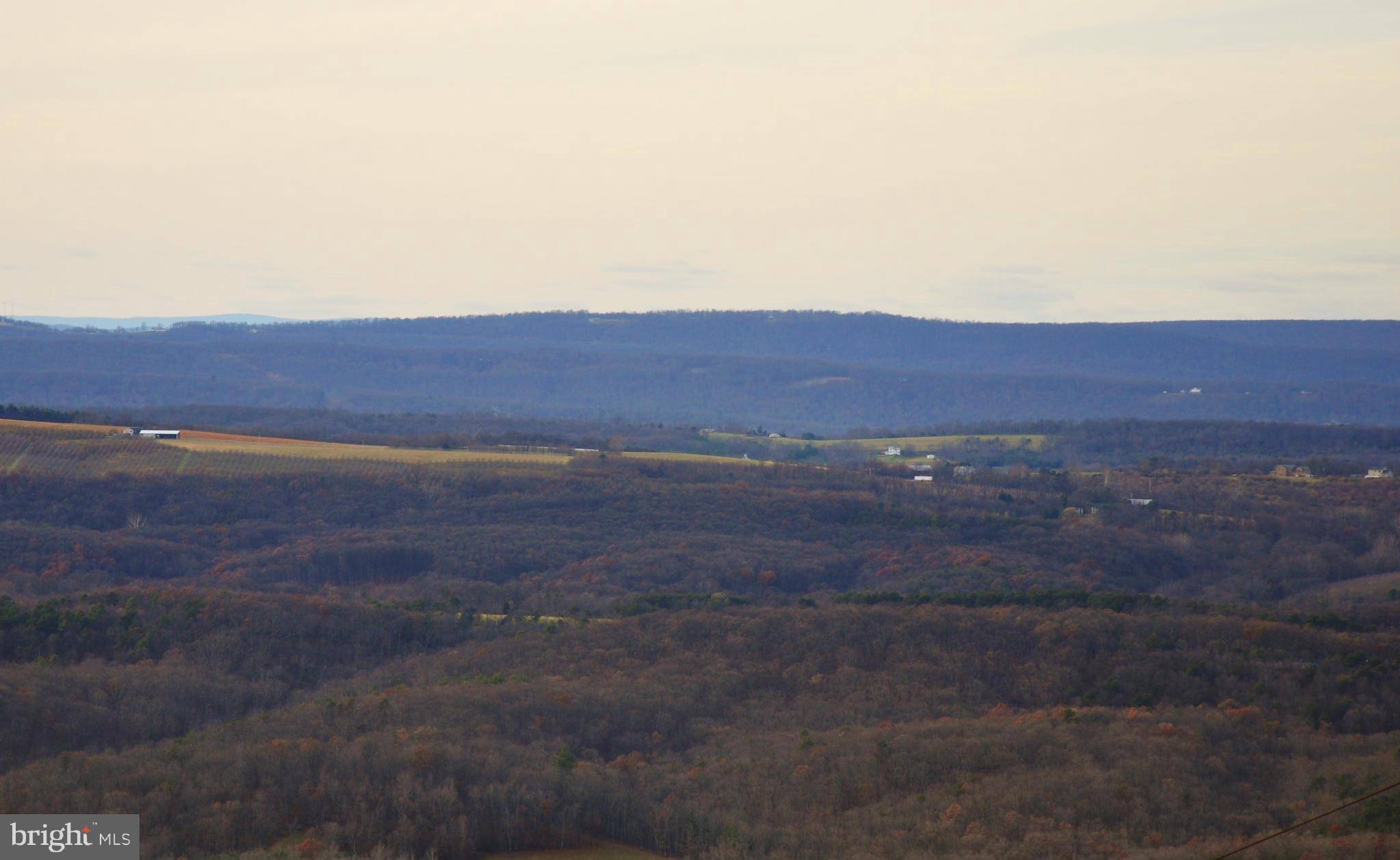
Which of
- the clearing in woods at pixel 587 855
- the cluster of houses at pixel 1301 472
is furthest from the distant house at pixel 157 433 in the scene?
the clearing in woods at pixel 587 855

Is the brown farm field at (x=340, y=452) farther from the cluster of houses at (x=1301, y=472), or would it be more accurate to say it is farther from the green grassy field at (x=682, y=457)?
the cluster of houses at (x=1301, y=472)

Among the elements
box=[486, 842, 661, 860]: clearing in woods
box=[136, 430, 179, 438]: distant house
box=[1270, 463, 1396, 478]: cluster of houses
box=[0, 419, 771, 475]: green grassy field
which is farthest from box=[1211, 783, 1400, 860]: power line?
box=[136, 430, 179, 438]: distant house

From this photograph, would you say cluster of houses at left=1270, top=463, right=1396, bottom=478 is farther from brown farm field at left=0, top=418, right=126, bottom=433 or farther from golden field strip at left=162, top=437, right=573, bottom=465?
brown farm field at left=0, top=418, right=126, bottom=433

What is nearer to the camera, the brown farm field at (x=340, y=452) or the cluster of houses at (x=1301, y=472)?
the brown farm field at (x=340, y=452)

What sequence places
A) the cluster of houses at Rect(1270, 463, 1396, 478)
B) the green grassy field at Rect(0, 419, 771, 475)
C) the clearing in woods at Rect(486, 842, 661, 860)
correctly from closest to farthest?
the clearing in woods at Rect(486, 842, 661, 860)
the green grassy field at Rect(0, 419, 771, 475)
the cluster of houses at Rect(1270, 463, 1396, 478)

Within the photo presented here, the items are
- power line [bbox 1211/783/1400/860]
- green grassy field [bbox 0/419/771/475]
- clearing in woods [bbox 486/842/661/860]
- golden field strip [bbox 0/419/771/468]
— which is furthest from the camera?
golden field strip [bbox 0/419/771/468]

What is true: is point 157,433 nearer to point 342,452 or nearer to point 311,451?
A: point 311,451

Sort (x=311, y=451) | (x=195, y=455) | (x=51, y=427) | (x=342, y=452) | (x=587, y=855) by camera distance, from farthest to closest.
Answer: (x=342, y=452) → (x=311, y=451) → (x=51, y=427) → (x=195, y=455) → (x=587, y=855)

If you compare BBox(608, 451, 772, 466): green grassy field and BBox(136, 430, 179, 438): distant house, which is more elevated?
BBox(136, 430, 179, 438): distant house

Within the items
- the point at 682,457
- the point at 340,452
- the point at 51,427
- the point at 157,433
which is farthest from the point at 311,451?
the point at 682,457
